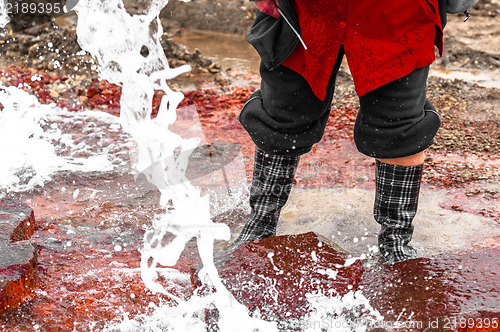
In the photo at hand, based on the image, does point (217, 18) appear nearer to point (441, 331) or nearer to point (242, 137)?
point (242, 137)

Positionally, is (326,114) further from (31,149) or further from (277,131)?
(31,149)

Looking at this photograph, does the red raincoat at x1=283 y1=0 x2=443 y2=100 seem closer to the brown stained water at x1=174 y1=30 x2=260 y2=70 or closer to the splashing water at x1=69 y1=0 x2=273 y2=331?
the splashing water at x1=69 y1=0 x2=273 y2=331

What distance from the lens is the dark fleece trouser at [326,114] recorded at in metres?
1.85

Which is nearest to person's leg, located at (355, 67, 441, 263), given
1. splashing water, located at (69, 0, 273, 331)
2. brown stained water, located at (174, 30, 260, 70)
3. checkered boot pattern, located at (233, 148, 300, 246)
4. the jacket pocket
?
the jacket pocket

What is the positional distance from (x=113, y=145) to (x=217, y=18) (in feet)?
11.8

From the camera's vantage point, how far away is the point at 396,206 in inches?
79.3

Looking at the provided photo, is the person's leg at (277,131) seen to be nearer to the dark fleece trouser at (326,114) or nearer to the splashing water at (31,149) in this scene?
the dark fleece trouser at (326,114)

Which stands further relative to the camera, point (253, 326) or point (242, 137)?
point (242, 137)

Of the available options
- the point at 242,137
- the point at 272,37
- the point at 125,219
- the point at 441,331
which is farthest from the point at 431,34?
the point at 242,137

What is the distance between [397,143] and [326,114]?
310mm

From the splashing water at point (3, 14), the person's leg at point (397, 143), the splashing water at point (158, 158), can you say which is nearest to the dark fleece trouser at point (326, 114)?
the person's leg at point (397, 143)

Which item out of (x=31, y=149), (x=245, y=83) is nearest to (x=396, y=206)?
(x=31, y=149)

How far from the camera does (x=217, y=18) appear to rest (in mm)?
6473

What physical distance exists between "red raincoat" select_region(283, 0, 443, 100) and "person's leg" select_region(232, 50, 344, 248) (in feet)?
0.37
